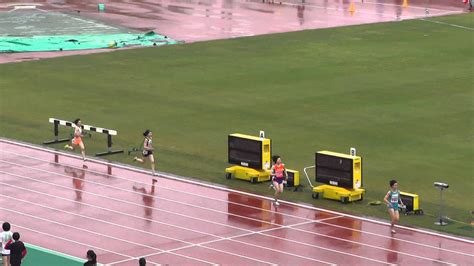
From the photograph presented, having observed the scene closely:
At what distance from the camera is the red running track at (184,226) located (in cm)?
3844

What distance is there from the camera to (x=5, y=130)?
56.0 m

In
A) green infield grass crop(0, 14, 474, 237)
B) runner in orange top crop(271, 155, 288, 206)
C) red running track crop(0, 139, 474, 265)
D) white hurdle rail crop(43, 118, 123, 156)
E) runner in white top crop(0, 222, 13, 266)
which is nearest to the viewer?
runner in white top crop(0, 222, 13, 266)

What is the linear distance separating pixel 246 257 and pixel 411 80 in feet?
101

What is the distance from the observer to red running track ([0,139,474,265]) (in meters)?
38.4

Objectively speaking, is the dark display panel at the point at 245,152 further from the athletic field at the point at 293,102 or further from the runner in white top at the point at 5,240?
the runner in white top at the point at 5,240

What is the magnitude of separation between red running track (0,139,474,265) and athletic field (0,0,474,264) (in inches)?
56.7

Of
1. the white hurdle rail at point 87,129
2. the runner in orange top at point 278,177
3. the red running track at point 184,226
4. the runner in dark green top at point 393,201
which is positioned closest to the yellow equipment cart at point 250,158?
the red running track at point 184,226

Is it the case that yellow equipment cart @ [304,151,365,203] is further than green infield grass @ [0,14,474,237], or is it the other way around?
green infield grass @ [0,14,474,237]

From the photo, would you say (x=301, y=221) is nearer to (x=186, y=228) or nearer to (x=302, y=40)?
(x=186, y=228)

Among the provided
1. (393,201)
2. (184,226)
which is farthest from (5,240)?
(393,201)

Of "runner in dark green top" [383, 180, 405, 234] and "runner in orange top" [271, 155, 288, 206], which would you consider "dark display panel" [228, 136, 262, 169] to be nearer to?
"runner in orange top" [271, 155, 288, 206]

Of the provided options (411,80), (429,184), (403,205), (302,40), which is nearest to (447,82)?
(411,80)

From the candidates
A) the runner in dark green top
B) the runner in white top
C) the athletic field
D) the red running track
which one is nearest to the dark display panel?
the athletic field

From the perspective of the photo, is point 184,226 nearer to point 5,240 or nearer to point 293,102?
point 5,240
